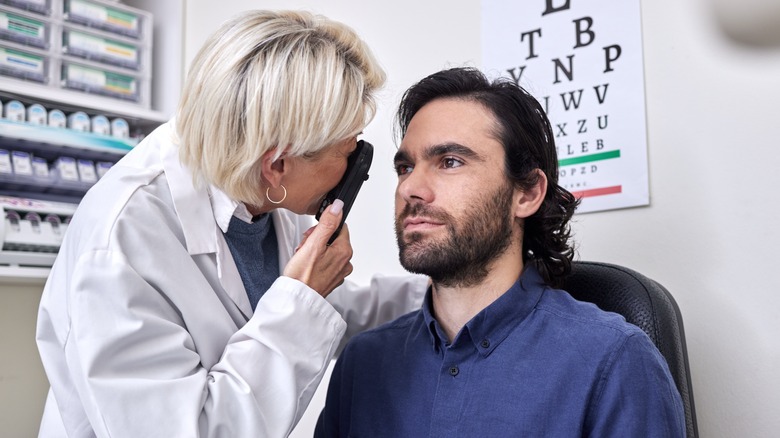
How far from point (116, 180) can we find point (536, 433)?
0.71 meters

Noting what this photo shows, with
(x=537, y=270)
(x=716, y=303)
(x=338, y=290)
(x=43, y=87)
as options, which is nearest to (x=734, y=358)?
(x=716, y=303)

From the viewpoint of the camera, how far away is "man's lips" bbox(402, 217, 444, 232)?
45.9 inches

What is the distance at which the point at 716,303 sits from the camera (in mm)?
1230

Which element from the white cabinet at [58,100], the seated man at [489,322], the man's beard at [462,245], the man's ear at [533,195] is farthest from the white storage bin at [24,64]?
the man's ear at [533,195]

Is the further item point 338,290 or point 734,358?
point 338,290

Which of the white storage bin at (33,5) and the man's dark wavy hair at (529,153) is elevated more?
the white storage bin at (33,5)

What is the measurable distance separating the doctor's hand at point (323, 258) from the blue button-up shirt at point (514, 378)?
0.57 feet

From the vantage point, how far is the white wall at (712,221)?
1.18 metres

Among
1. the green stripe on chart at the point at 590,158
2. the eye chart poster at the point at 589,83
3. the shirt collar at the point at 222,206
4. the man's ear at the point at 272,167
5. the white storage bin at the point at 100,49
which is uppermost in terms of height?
the white storage bin at the point at 100,49

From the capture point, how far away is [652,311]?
40.6 inches

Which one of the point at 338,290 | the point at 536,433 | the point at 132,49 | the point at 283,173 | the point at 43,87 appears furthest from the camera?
the point at 132,49

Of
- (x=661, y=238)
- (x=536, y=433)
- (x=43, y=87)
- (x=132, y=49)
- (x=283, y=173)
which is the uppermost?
(x=132, y=49)

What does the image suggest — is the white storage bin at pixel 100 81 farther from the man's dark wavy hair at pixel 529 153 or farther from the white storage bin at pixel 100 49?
the man's dark wavy hair at pixel 529 153

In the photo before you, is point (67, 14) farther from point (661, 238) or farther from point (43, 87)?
point (661, 238)
